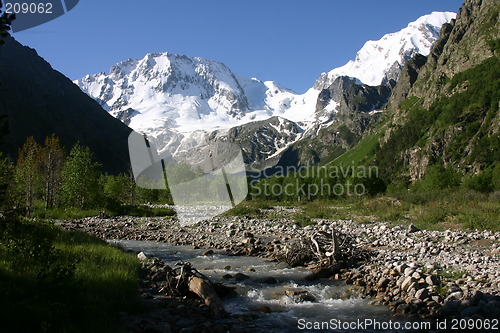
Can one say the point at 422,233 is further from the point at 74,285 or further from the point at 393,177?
the point at 393,177

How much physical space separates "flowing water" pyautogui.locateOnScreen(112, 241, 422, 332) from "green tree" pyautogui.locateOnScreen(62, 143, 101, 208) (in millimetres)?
33193

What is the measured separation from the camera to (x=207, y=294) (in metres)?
10.8

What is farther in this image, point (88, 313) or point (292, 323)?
point (292, 323)

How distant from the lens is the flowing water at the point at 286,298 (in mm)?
10188

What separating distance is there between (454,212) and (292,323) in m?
23.8

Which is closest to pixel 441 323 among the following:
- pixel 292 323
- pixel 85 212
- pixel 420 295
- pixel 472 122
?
pixel 420 295

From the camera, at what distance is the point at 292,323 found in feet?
32.6

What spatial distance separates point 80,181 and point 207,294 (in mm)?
40439

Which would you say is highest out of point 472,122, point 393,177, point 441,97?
point 441,97

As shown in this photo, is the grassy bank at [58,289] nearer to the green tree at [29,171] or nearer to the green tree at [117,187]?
the green tree at [29,171]

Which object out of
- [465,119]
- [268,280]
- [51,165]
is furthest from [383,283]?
[465,119]

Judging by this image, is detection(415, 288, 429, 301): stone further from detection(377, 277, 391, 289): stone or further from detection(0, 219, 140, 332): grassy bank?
detection(0, 219, 140, 332): grassy bank

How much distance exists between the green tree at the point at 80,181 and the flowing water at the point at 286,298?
1307 inches

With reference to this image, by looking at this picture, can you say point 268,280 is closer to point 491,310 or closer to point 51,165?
point 491,310
